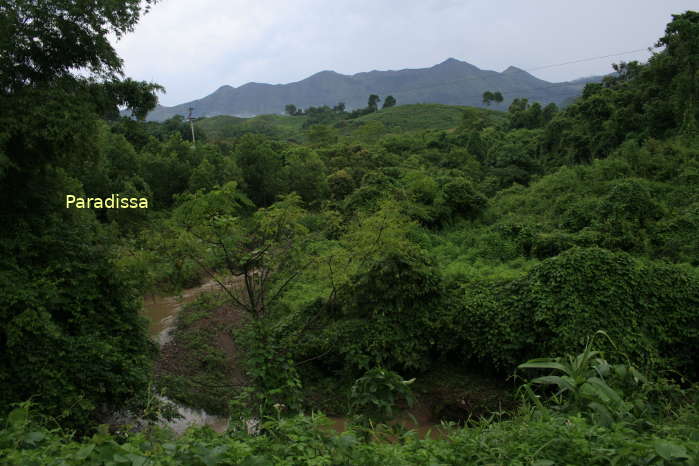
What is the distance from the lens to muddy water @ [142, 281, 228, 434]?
23.4ft

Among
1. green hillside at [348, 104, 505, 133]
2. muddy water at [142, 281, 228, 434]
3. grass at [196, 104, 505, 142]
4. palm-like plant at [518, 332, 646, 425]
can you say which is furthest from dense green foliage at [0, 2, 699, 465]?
green hillside at [348, 104, 505, 133]

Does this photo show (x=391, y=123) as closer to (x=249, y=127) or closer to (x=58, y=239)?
(x=249, y=127)

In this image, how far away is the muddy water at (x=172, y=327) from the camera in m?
7.12

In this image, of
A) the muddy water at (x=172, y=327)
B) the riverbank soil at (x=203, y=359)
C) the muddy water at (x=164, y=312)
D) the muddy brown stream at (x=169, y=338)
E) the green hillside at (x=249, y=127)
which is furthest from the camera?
the green hillside at (x=249, y=127)

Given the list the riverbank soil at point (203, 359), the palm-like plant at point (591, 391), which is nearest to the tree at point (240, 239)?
the riverbank soil at point (203, 359)

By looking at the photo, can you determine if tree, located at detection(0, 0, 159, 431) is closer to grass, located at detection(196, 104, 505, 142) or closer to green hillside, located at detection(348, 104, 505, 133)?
grass, located at detection(196, 104, 505, 142)

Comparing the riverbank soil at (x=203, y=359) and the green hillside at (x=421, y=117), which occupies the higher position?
the green hillside at (x=421, y=117)

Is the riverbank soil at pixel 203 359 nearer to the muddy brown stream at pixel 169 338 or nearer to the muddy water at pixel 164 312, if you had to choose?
the muddy brown stream at pixel 169 338

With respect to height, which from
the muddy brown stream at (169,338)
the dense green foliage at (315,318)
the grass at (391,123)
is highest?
the grass at (391,123)

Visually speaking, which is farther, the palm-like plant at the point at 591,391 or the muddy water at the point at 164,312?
the muddy water at the point at 164,312

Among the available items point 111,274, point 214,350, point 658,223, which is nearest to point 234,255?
point 111,274

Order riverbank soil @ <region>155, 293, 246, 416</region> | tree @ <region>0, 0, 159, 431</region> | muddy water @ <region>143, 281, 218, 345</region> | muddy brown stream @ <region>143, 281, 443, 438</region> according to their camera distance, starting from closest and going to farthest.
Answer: tree @ <region>0, 0, 159, 431</region> < muddy brown stream @ <region>143, 281, 443, 438</region> < riverbank soil @ <region>155, 293, 246, 416</region> < muddy water @ <region>143, 281, 218, 345</region>

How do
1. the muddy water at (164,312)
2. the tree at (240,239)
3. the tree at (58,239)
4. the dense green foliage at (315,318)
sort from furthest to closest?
the muddy water at (164,312), the tree at (240,239), the tree at (58,239), the dense green foliage at (315,318)

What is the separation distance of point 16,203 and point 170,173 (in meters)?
14.7
